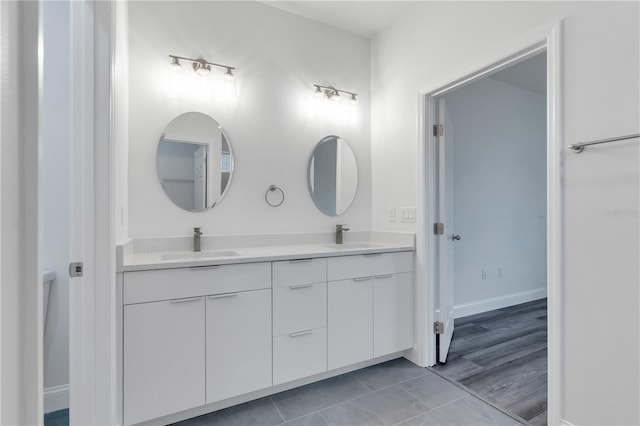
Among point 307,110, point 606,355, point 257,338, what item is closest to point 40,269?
point 257,338

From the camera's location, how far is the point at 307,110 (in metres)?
2.71

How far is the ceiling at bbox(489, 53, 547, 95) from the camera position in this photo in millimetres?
3256

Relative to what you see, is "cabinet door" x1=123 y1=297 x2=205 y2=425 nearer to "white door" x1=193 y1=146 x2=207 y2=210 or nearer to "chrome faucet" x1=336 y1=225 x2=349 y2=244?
"white door" x1=193 y1=146 x2=207 y2=210

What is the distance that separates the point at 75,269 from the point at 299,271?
113 centimetres

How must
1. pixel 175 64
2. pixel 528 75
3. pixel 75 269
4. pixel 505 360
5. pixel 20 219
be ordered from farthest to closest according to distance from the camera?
1. pixel 528 75
2. pixel 505 360
3. pixel 175 64
4. pixel 75 269
5. pixel 20 219

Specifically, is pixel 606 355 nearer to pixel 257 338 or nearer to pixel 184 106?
pixel 257 338

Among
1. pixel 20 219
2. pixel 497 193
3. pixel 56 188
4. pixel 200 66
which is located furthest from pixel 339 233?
pixel 20 219

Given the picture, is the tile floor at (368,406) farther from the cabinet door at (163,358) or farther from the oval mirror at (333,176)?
the oval mirror at (333,176)

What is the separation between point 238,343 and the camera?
5.93 ft

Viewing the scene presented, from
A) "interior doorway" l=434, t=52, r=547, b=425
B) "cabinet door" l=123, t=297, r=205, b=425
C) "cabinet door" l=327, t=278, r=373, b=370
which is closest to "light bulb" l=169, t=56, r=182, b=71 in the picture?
"cabinet door" l=123, t=297, r=205, b=425

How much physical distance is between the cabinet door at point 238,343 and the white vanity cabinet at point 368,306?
0.45m

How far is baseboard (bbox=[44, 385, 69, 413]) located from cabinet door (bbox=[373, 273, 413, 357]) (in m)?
1.91

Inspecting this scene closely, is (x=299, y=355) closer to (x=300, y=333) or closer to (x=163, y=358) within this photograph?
(x=300, y=333)

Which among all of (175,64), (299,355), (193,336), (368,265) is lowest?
(299,355)
